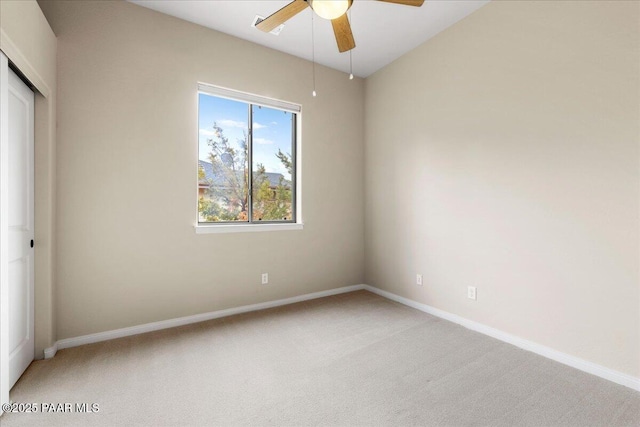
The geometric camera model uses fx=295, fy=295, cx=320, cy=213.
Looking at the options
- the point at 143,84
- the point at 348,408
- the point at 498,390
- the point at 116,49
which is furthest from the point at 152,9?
the point at 498,390


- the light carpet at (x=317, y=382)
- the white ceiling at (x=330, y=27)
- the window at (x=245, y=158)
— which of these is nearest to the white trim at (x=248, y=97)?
the window at (x=245, y=158)

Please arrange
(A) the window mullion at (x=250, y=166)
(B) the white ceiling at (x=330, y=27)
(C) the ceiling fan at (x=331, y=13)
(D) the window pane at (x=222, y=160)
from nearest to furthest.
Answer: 1. (C) the ceiling fan at (x=331, y=13)
2. (B) the white ceiling at (x=330, y=27)
3. (D) the window pane at (x=222, y=160)
4. (A) the window mullion at (x=250, y=166)

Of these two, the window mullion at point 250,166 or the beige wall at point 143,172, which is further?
the window mullion at point 250,166

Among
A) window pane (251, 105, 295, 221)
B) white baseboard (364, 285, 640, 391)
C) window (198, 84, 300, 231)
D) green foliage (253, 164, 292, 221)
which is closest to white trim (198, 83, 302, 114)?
window (198, 84, 300, 231)

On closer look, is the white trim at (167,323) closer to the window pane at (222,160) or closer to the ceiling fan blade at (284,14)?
the window pane at (222,160)

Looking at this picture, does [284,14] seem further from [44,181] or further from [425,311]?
[425,311]

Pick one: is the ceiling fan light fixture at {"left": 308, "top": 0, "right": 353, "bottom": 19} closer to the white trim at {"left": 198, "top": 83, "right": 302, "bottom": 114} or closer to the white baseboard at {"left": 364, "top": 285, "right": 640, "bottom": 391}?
the white trim at {"left": 198, "top": 83, "right": 302, "bottom": 114}

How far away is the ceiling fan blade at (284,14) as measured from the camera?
68.9 inches

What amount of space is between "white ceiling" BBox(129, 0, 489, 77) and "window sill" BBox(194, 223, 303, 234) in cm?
199

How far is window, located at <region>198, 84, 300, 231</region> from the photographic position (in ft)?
10.3

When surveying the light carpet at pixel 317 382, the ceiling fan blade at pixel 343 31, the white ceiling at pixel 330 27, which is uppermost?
the white ceiling at pixel 330 27

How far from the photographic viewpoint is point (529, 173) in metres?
2.38

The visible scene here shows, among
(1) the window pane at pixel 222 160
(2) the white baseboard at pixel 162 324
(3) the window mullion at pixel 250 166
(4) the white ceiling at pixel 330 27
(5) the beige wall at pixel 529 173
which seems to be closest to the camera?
(5) the beige wall at pixel 529 173

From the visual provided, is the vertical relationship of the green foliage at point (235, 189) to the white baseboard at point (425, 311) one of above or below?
above
